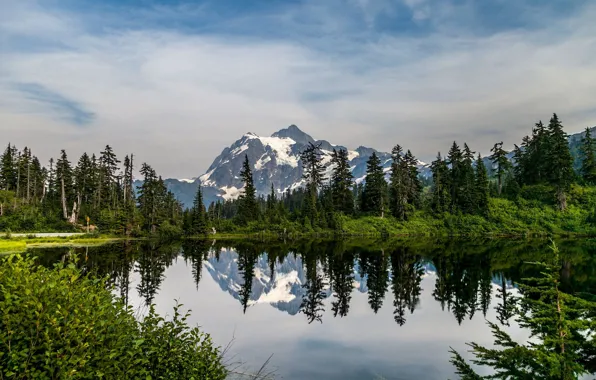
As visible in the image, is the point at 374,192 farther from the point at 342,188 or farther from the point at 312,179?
the point at 312,179

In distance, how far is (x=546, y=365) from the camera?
6977mm

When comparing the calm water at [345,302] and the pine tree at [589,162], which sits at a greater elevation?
the pine tree at [589,162]

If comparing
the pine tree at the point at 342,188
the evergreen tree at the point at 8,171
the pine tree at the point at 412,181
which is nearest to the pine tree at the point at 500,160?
the pine tree at the point at 412,181

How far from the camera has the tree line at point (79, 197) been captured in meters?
84.8

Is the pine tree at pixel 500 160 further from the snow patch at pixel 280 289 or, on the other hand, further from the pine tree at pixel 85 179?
the pine tree at pixel 85 179

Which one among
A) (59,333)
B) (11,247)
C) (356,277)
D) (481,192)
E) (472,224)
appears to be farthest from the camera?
(481,192)

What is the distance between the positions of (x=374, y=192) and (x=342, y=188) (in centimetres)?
839

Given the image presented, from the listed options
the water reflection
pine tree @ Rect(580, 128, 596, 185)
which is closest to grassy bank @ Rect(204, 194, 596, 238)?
pine tree @ Rect(580, 128, 596, 185)

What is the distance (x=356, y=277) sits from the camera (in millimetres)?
33219

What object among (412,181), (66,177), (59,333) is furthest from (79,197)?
(59,333)

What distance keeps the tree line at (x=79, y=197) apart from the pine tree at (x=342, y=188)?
40855 mm

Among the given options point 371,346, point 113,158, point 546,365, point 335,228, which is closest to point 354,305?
point 371,346

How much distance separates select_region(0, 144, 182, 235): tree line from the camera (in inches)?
3337

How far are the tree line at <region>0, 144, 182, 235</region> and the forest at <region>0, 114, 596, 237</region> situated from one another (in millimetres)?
273
